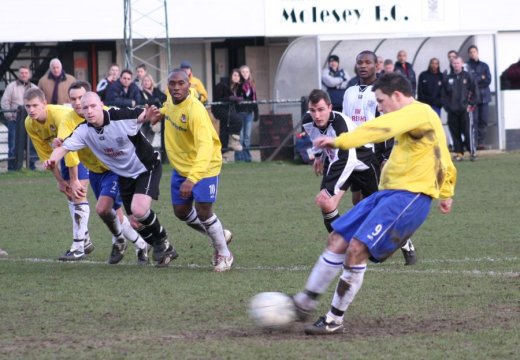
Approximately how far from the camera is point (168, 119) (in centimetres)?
1028

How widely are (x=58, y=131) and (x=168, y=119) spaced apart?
4.60ft

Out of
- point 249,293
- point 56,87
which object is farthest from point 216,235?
point 56,87

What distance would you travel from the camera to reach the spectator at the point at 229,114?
22.5 m

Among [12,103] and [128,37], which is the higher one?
[128,37]

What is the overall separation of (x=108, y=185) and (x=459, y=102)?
12837mm

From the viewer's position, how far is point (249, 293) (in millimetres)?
8914

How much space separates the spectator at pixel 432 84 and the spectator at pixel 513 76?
4.59ft

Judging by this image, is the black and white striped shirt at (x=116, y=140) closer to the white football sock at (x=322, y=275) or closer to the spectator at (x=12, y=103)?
the white football sock at (x=322, y=275)

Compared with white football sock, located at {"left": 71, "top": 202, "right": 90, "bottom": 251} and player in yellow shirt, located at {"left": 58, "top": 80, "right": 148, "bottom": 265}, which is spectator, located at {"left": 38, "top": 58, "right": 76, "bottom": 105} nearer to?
white football sock, located at {"left": 71, "top": 202, "right": 90, "bottom": 251}

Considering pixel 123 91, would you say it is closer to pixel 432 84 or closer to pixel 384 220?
pixel 432 84

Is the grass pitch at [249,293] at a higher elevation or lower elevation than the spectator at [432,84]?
lower

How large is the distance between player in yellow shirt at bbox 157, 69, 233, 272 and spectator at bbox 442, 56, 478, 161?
12.6 metres

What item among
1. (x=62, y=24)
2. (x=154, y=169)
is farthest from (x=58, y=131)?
(x=62, y=24)

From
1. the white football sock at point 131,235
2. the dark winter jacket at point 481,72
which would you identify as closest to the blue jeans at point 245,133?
the dark winter jacket at point 481,72
